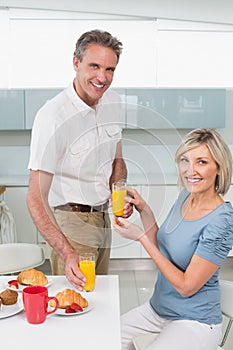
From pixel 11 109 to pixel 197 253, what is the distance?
267cm

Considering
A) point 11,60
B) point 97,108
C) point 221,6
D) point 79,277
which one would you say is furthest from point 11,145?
point 79,277

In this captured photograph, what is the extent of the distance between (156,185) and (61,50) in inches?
97.9

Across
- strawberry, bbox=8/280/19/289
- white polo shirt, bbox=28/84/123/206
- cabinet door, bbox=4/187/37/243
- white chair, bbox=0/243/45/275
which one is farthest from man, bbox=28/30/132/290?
cabinet door, bbox=4/187/37/243

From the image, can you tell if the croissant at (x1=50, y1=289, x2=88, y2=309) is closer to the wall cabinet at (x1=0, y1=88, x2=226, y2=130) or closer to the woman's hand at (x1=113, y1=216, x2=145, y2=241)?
the woman's hand at (x1=113, y1=216, x2=145, y2=241)

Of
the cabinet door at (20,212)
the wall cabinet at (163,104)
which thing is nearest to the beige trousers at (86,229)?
the cabinet door at (20,212)

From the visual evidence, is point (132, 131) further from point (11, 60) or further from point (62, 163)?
point (11, 60)

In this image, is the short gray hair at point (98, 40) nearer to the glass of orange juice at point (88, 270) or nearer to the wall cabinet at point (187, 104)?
the glass of orange juice at point (88, 270)

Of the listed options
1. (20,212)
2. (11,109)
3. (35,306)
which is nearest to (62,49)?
(11,109)

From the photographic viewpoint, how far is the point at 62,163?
1956 mm

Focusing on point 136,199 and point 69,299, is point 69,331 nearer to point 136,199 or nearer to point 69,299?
point 69,299

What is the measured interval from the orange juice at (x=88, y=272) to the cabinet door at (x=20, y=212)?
228cm

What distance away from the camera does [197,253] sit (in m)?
1.73

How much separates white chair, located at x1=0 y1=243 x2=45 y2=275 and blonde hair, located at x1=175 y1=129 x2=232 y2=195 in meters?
0.95

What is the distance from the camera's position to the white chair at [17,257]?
2.38m
